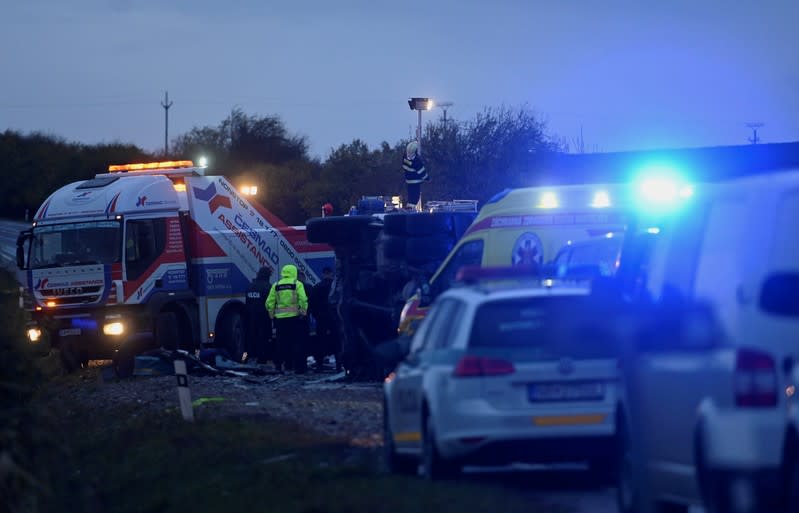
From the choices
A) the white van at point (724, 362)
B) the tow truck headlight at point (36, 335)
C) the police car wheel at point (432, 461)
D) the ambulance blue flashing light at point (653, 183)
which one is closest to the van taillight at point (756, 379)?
the white van at point (724, 362)

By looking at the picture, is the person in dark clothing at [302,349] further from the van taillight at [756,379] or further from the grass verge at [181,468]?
the van taillight at [756,379]

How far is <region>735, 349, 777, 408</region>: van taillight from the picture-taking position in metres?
6.57

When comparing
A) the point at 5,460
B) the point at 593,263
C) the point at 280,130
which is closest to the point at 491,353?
the point at 5,460

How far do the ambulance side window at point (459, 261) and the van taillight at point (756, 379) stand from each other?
11.7 metres

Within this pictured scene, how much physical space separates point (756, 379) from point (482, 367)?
4263 millimetres

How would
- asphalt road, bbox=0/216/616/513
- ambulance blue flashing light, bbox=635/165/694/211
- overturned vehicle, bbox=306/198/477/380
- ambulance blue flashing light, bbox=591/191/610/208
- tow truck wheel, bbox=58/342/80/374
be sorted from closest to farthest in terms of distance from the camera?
asphalt road, bbox=0/216/616/513 → ambulance blue flashing light, bbox=635/165/694/211 → ambulance blue flashing light, bbox=591/191/610/208 → overturned vehicle, bbox=306/198/477/380 → tow truck wheel, bbox=58/342/80/374

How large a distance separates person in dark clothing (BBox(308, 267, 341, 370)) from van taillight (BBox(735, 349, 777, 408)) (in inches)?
781

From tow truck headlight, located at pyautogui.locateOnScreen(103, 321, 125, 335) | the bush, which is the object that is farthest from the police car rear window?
tow truck headlight, located at pyautogui.locateOnScreen(103, 321, 125, 335)

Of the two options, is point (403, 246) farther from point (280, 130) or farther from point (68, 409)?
point (280, 130)

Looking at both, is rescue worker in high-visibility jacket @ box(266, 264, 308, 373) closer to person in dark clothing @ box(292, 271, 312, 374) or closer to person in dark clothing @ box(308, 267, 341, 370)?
person in dark clothing @ box(292, 271, 312, 374)

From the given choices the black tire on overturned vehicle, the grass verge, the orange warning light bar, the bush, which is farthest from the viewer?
the orange warning light bar

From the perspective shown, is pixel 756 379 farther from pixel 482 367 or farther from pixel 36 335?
pixel 36 335

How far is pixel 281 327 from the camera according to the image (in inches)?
1043

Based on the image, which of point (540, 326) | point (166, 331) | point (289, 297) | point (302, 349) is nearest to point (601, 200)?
point (540, 326)
